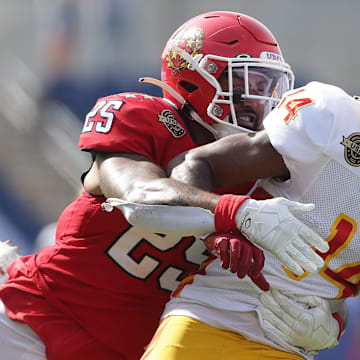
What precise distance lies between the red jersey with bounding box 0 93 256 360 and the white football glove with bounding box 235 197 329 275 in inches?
23.2

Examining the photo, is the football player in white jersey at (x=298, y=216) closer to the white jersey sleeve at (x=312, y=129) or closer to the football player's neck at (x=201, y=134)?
the white jersey sleeve at (x=312, y=129)

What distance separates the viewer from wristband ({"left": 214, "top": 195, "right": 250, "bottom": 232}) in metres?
1.67

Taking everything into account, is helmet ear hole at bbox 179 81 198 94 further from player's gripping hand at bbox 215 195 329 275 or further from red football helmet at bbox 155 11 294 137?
player's gripping hand at bbox 215 195 329 275

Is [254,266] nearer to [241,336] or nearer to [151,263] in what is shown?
[241,336]

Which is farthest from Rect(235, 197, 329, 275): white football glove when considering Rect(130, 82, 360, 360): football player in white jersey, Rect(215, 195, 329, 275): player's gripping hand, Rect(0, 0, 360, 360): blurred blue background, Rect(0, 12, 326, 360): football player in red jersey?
Rect(0, 0, 360, 360): blurred blue background

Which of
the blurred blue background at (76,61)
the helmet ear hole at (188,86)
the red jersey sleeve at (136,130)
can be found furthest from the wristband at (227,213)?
the blurred blue background at (76,61)

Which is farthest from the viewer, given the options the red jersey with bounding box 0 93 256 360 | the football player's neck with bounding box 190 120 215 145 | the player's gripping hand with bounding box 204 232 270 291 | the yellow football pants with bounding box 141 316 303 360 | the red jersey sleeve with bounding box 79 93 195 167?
the football player's neck with bounding box 190 120 215 145

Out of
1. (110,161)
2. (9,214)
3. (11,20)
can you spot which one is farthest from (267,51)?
(11,20)

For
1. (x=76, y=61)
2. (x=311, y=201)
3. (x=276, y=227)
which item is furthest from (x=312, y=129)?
(x=76, y=61)

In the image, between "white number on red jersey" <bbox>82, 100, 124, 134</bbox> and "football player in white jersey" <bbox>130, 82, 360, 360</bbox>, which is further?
"white number on red jersey" <bbox>82, 100, 124, 134</bbox>

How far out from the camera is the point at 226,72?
2486 mm

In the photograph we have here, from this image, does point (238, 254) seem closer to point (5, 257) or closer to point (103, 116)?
point (103, 116)

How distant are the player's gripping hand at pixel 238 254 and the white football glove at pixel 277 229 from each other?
3cm

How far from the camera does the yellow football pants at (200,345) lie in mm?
1875
